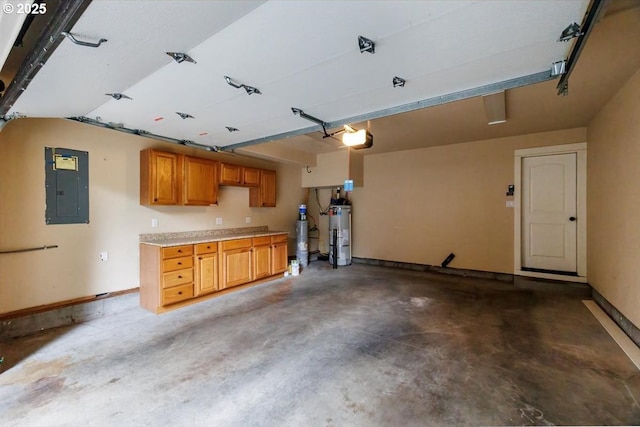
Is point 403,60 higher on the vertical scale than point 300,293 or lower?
higher

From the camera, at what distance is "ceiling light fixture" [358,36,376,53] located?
1.53 metres

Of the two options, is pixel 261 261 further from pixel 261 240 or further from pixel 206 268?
pixel 206 268

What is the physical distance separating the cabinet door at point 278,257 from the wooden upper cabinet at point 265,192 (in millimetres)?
846

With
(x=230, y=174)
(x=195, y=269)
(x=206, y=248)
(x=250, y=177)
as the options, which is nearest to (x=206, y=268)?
(x=195, y=269)

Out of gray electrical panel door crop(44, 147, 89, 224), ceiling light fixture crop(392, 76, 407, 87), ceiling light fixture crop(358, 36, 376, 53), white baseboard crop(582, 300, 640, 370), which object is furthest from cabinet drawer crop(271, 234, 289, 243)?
white baseboard crop(582, 300, 640, 370)

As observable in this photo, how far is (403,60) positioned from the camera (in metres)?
1.76

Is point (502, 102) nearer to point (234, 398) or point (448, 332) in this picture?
point (448, 332)

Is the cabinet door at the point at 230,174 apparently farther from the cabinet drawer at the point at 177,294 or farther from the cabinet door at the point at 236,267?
the cabinet drawer at the point at 177,294

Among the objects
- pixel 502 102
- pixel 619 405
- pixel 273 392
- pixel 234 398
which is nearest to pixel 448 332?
pixel 619 405

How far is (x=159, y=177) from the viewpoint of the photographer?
12.3ft

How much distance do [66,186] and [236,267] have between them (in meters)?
2.34

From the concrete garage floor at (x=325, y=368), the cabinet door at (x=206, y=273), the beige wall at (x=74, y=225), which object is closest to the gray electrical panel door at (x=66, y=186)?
the beige wall at (x=74, y=225)

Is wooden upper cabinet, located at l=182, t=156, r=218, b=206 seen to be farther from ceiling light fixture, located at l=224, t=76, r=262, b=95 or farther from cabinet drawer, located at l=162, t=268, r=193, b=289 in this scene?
ceiling light fixture, located at l=224, t=76, r=262, b=95

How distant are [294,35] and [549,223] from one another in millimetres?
5300
